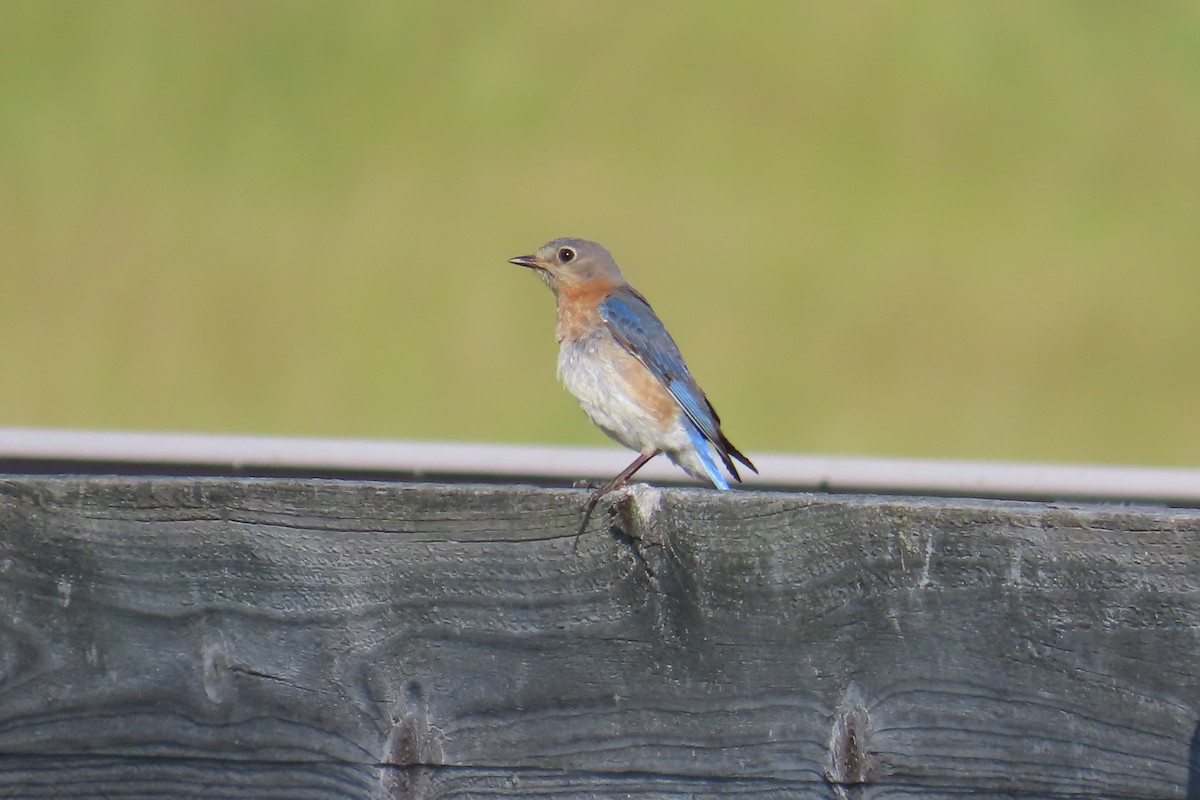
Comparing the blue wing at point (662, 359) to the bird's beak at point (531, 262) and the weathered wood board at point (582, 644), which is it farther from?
the weathered wood board at point (582, 644)

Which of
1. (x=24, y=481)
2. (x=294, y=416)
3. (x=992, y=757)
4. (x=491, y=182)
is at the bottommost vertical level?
(x=992, y=757)

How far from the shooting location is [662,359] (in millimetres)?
5672

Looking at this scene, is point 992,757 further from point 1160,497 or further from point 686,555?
point 1160,497

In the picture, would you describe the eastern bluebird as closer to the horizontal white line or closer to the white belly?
the white belly

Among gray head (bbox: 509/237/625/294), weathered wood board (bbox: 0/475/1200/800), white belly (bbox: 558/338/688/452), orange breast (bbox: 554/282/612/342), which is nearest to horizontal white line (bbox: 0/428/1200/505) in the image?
white belly (bbox: 558/338/688/452)

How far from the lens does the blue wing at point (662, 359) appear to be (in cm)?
540

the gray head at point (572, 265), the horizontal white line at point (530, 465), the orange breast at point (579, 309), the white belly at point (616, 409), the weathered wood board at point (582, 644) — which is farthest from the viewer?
the gray head at point (572, 265)

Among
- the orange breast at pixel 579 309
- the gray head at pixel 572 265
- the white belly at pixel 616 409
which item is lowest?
the white belly at pixel 616 409

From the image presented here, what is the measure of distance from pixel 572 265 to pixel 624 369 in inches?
29.6

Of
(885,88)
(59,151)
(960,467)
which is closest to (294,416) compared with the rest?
(59,151)

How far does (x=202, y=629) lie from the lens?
2191 mm

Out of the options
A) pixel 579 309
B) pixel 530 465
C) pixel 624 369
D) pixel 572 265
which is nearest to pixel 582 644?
pixel 530 465

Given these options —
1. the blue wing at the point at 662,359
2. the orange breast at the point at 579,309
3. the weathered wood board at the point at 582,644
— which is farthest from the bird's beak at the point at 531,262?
the weathered wood board at the point at 582,644

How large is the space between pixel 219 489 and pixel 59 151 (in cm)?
796
